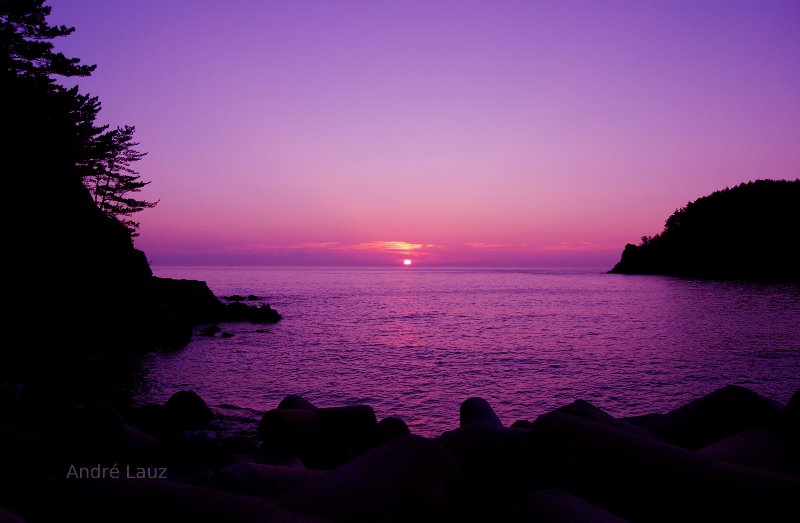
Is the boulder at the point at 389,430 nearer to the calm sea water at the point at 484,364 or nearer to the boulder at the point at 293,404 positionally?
the boulder at the point at 293,404

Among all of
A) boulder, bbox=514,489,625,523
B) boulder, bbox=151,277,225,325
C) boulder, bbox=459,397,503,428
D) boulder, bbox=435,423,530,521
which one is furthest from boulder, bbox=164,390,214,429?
boulder, bbox=151,277,225,325

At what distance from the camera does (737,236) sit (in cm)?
12581

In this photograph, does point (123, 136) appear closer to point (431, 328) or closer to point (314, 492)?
point (431, 328)

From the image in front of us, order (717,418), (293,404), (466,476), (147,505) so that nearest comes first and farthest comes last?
1. (147,505)
2. (466,476)
3. (717,418)
4. (293,404)

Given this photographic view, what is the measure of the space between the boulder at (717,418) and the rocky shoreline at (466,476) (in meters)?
0.01

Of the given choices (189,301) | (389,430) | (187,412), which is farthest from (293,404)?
(189,301)

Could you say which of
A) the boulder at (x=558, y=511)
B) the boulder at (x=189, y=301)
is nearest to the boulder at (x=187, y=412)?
the boulder at (x=558, y=511)

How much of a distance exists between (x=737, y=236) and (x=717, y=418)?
147 m

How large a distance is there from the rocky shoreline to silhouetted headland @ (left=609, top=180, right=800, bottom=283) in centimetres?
13083

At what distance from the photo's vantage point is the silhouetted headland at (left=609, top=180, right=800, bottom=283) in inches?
4619

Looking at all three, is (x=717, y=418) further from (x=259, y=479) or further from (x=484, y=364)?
(x=484, y=364)

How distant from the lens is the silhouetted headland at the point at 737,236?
4619 inches

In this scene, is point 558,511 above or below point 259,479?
above

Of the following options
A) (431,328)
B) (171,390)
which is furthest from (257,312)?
(171,390)
